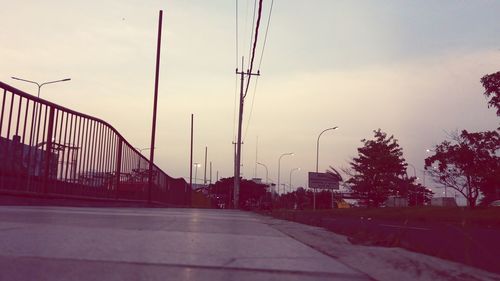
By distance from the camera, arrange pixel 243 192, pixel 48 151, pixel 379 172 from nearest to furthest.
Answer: pixel 48 151 < pixel 379 172 < pixel 243 192

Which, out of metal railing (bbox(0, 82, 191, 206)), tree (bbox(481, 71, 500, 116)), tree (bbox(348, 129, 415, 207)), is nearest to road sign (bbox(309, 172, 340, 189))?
tree (bbox(348, 129, 415, 207))

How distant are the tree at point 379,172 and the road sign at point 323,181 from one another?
224cm

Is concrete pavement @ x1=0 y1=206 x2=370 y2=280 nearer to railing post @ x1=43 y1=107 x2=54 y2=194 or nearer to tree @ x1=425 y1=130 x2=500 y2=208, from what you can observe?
railing post @ x1=43 y1=107 x2=54 y2=194

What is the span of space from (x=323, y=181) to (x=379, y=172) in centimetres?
641

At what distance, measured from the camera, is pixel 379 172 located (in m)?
53.8

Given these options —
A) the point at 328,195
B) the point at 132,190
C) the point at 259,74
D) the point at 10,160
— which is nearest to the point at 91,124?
the point at 10,160

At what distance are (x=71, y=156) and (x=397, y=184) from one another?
1947 inches

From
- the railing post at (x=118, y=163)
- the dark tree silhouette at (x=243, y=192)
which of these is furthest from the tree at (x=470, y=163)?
the dark tree silhouette at (x=243, y=192)

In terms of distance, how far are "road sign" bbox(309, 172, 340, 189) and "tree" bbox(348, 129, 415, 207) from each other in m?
2.24

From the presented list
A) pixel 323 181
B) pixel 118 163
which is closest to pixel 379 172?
pixel 323 181

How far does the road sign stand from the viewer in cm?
5513

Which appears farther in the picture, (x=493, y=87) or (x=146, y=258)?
(x=493, y=87)

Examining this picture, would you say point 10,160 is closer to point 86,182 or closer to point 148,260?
point 86,182

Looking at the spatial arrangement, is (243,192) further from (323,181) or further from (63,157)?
(63,157)
